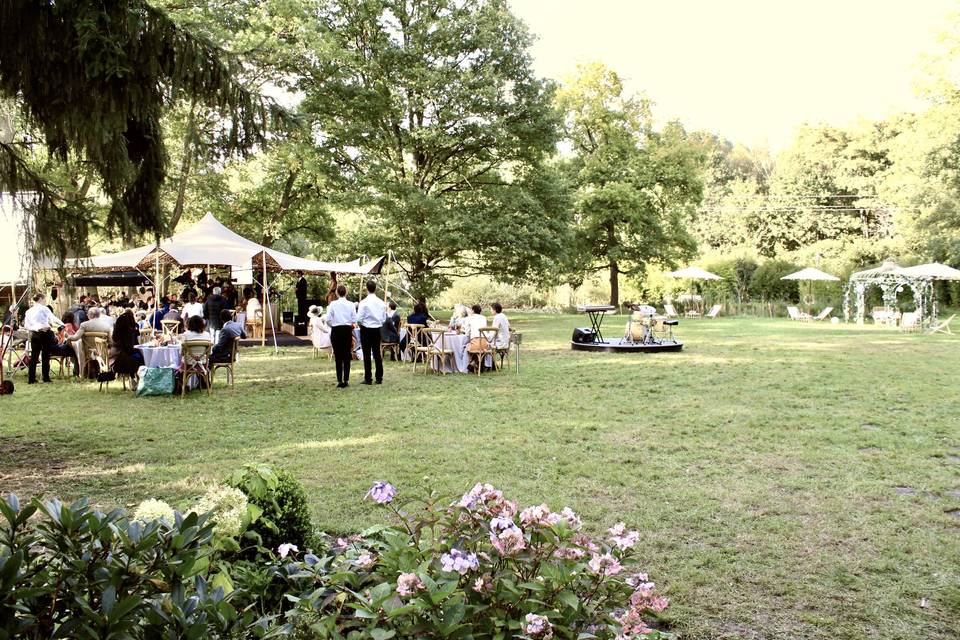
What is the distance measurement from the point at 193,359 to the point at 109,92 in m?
5.94

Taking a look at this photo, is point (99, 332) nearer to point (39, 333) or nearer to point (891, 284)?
point (39, 333)

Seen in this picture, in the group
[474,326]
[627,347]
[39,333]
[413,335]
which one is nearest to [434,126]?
[627,347]

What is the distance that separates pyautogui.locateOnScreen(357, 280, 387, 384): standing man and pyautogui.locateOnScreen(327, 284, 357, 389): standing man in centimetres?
17

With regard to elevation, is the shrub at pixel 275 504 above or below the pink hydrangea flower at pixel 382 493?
below

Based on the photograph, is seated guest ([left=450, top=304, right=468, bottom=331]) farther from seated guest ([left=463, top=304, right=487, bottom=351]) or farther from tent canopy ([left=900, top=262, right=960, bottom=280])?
tent canopy ([left=900, top=262, right=960, bottom=280])

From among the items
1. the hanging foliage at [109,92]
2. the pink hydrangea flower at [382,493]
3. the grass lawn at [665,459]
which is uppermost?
the hanging foliage at [109,92]

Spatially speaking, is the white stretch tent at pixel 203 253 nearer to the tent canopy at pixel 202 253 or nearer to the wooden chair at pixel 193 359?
the tent canopy at pixel 202 253

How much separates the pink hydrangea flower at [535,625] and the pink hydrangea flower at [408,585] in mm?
286

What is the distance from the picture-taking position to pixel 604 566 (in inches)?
82.4

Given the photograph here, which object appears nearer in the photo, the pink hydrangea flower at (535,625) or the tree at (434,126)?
the pink hydrangea flower at (535,625)

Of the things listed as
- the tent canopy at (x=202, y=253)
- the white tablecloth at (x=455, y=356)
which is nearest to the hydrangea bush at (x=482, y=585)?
the white tablecloth at (x=455, y=356)

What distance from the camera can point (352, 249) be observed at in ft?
79.4

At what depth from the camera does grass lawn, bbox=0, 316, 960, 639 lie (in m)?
3.72

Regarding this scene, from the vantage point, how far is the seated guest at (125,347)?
34.2ft
